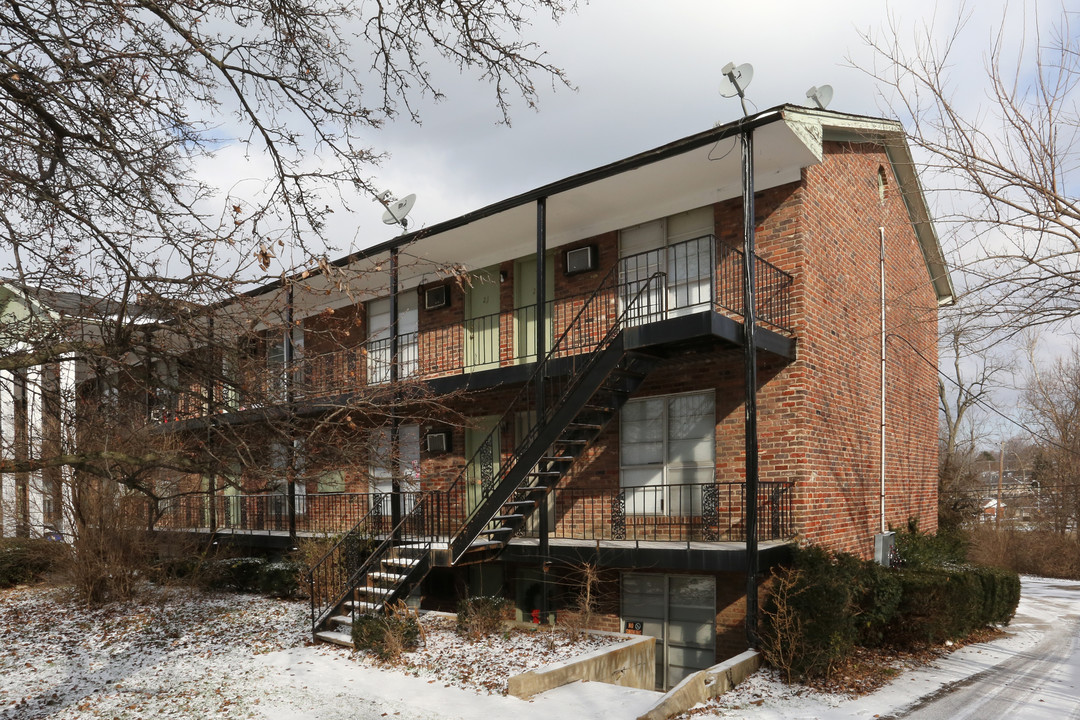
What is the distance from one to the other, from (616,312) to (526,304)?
8.79 feet

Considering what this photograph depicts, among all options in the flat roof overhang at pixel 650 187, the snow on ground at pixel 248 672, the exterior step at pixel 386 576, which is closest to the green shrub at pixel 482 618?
the snow on ground at pixel 248 672

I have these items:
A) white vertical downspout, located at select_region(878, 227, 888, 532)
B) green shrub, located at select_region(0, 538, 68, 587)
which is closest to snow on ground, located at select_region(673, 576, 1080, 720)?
white vertical downspout, located at select_region(878, 227, 888, 532)

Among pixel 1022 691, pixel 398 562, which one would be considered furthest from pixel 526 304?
pixel 1022 691

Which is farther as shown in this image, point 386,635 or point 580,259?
point 580,259

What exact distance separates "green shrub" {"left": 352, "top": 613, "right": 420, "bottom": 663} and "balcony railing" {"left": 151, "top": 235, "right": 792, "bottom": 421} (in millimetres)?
3040

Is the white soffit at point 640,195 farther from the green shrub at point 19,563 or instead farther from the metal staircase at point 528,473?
the green shrub at point 19,563

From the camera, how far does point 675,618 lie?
11789 mm

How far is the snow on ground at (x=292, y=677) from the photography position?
8148 millimetres

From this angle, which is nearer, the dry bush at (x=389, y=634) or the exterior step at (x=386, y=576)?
the dry bush at (x=389, y=634)

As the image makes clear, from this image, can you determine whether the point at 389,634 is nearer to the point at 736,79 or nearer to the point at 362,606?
the point at 362,606

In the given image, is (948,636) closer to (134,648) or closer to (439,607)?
(439,607)

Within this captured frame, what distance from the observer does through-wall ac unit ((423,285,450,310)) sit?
16281 mm

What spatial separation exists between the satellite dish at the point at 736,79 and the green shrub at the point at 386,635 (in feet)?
27.8

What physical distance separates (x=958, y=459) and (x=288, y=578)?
31298mm
